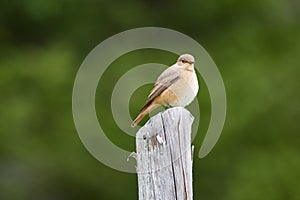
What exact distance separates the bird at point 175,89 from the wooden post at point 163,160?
2.53ft

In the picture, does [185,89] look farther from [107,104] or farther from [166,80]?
[107,104]

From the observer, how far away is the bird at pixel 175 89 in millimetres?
4898

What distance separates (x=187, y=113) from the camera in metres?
4.18

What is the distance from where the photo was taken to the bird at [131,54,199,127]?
16.1 ft

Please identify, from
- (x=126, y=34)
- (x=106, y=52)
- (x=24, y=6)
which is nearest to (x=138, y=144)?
(x=106, y=52)

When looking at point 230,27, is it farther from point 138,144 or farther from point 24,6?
point 138,144

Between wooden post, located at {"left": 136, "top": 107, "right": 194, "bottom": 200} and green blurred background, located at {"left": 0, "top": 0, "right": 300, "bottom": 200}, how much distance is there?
197 inches

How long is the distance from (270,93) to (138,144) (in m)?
5.78

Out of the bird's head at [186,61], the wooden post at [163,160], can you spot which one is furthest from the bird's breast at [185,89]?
the wooden post at [163,160]

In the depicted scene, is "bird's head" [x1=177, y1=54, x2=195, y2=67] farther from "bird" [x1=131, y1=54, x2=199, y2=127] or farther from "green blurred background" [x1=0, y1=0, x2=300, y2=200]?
"green blurred background" [x1=0, y1=0, x2=300, y2=200]

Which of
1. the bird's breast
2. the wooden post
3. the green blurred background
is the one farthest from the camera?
the green blurred background

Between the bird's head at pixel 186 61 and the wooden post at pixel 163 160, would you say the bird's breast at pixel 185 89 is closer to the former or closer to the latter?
the bird's head at pixel 186 61

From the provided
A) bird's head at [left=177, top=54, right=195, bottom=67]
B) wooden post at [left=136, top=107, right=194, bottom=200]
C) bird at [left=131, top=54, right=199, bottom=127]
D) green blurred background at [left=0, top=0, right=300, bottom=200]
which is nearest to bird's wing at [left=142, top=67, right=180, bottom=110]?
bird at [left=131, top=54, right=199, bottom=127]

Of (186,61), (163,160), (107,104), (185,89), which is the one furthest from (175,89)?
(107,104)
